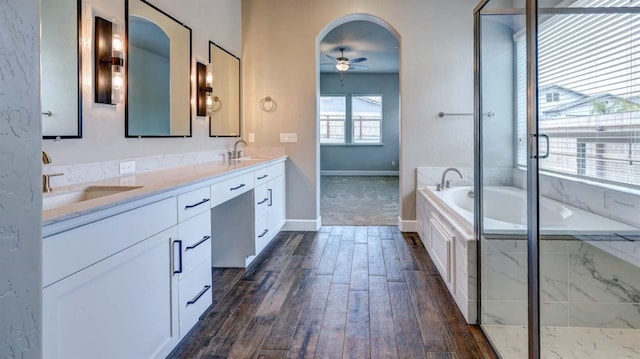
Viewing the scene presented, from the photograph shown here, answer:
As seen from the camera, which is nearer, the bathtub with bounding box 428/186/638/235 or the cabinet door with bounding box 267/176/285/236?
the bathtub with bounding box 428/186/638/235

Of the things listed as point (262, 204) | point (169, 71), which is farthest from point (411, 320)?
point (169, 71)

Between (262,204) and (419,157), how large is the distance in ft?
6.60

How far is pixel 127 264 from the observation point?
5.27 ft

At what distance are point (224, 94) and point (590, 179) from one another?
3277mm

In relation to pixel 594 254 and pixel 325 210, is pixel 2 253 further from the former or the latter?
pixel 325 210

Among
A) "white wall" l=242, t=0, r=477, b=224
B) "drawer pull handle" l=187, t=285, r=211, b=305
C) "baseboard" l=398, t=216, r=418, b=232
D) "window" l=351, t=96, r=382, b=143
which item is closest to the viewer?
"drawer pull handle" l=187, t=285, r=211, b=305

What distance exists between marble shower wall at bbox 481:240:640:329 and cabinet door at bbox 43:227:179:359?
171 cm

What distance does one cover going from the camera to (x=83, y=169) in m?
2.17

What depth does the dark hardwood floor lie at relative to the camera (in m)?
2.12

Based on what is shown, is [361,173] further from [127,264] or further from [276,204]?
[127,264]

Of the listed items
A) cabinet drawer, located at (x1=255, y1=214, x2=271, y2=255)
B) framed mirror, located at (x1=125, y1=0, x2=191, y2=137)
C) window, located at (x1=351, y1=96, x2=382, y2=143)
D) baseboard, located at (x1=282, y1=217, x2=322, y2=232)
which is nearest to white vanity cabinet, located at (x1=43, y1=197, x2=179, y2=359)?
framed mirror, located at (x1=125, y1=0, x2=191, y2=137)

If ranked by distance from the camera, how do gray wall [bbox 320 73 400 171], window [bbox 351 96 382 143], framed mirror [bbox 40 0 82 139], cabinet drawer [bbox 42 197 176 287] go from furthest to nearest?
window [bbox 351 96 382 143] < gray wall [bbox 320 73 400 171] < framed mirror [bbox 40 0 82 139] < cabinet drawer [bbox 42 197 176 287]

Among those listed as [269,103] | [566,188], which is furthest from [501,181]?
[269,103]

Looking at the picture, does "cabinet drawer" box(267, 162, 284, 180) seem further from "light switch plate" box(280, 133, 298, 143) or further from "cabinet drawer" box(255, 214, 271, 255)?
"cabinet drawer" box(255, 214, 271, 255)
